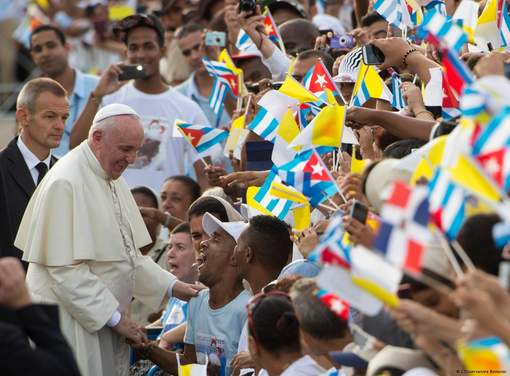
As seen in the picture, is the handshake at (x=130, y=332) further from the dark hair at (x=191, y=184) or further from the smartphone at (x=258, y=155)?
the dark hair at (x=191, y=184)

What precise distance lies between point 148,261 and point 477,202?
161 inches

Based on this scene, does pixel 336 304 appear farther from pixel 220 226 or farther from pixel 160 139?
pixel 160 139

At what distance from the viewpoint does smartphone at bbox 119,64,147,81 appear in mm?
10906

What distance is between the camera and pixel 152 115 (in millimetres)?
11062

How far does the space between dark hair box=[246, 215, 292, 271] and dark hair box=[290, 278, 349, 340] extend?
1.81m

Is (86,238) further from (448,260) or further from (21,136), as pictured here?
(448,260)

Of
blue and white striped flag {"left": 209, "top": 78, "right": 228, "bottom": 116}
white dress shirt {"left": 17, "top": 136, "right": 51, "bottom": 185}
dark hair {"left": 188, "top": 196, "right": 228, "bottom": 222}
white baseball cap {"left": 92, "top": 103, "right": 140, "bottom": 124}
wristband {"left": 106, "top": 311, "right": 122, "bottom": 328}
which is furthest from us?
blue and white striped flag {"left": 209, "top": 78, "right": 228, "bottom": 116}

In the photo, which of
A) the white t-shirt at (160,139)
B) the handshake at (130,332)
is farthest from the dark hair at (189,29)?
the handshake at (130,332)

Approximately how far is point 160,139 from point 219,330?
380 cm

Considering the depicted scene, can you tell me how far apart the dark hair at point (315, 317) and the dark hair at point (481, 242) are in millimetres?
998

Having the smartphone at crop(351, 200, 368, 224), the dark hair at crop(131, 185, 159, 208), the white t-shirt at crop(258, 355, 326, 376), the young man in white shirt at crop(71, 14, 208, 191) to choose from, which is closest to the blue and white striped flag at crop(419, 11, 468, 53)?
the smartphone at crop(351, 200, 368, 224)

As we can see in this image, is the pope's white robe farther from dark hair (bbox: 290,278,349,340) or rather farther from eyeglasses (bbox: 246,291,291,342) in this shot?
dark hair (bbox: 290,278,349,340)

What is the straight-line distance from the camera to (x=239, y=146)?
8852mm

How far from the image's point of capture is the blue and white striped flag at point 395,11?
796 centimetres
